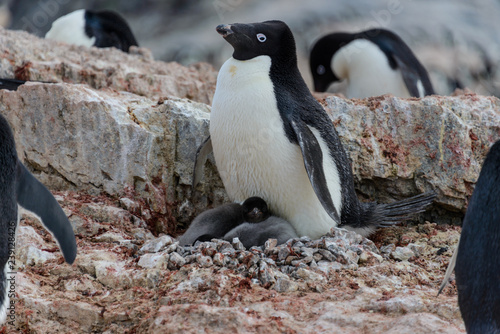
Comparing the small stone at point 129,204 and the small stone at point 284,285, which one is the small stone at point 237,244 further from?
the small stone at point 129,204

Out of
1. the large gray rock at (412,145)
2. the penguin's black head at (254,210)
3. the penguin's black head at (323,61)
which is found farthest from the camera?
the penguin's black head at (323,61)

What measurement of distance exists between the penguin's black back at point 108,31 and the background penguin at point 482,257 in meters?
5.19

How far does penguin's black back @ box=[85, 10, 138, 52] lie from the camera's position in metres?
6.59

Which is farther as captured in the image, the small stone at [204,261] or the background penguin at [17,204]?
the small stone at [204,261]

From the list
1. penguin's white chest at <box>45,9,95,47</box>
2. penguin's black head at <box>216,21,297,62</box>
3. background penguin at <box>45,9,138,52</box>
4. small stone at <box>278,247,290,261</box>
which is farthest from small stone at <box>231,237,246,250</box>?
penguin's white chest at <box>45,9,95,47</box>

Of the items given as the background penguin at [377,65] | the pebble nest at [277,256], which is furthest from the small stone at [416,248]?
the background penguin at [377,65]

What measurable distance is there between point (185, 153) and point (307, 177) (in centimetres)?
75

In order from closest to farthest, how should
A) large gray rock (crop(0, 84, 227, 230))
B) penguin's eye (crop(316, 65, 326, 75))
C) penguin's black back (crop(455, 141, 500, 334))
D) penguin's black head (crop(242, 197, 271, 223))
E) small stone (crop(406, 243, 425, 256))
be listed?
1. penguin's black back (crop(455, 141, 500, 334))
2. small stone (crop(406, 243, 425, 256))
3. penguin's black head (crop(242, 197, 271, 223))
4. large gray rock (crop(0, 84, 227, 230))
5. penguin's eye (crop(316, 65, 326, 75))

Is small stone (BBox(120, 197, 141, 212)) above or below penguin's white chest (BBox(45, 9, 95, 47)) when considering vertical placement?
below

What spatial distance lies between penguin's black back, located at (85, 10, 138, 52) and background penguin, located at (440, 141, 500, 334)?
5.19m

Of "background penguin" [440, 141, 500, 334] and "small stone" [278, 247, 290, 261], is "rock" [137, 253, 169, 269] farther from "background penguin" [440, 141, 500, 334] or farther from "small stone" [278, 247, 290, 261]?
"background penguin" [440, 141, 500, 334]

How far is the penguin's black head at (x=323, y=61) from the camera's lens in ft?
20.7

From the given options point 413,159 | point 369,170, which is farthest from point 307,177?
point 413,159

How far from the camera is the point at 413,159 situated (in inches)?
142
